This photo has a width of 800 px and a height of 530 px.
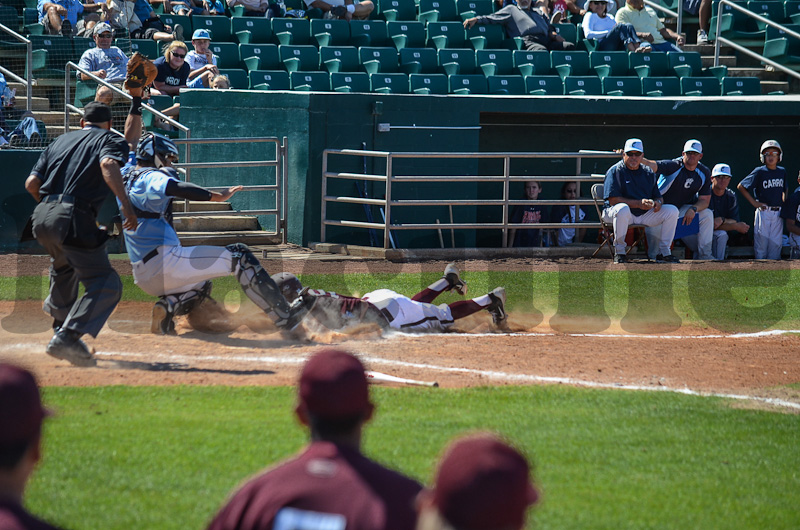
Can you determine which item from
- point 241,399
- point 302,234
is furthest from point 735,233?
point 241,399

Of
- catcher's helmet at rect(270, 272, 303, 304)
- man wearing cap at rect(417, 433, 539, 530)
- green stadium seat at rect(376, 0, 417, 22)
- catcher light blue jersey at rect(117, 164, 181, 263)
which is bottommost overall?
catcher's helmet at rect(270, 272, 303, 304)

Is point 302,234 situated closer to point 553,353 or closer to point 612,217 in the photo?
point 612,217

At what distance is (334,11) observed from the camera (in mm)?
18688

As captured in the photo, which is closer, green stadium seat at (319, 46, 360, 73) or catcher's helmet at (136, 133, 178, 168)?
catcher's helmet at (136, 133, 178, 168)

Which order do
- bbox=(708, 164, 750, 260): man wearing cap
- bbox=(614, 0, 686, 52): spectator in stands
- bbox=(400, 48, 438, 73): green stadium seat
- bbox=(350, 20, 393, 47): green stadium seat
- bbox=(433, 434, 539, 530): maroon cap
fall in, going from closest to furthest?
bbox=(433, 434, 539, 530): maroon cap < bbox=(708, 164, 750, 260): man wearing cap < bbox=(400, 48, 438, 73): green stadium seat < bbox=(350, 20, 393, 47): green stadium seat < bbox=(614, 0, 686, 52): spectator in stands

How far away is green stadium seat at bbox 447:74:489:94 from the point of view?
1720cm

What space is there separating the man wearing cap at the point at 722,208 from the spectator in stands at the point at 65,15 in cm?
1016

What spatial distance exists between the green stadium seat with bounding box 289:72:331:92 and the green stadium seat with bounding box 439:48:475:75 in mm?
2482

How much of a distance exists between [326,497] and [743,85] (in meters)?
18.4

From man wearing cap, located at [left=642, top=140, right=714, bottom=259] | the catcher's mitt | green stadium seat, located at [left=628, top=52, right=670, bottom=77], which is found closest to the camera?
the catcher's mitt

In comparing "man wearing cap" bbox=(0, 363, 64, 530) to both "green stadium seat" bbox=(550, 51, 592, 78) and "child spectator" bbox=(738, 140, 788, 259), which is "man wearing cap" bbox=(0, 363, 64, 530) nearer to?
"child spectator" bbox=(738, 140, 788, 259)

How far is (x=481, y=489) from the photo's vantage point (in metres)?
1.92

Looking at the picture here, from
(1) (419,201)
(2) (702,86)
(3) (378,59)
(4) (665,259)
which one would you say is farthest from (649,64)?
(1) (419,201)

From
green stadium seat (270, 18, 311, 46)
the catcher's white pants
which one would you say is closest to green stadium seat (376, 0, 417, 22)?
green stadium seat (270, 18, 311, 46)
